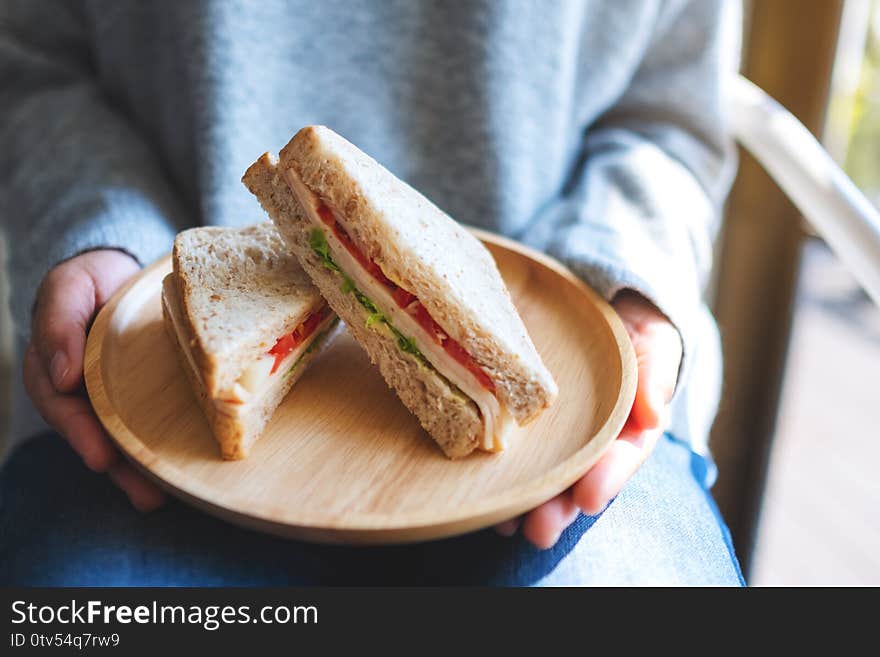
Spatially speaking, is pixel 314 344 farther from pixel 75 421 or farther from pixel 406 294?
pixel 75 421

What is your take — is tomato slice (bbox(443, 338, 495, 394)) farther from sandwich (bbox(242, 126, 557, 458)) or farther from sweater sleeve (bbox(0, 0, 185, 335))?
sweater sleeve (bbox(0, 0, 185, 335))

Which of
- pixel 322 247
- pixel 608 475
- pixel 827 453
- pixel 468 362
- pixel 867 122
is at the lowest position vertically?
pixel 827 453

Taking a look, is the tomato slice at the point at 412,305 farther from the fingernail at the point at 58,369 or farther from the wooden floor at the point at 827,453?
the wooden floor at the point at 827,453

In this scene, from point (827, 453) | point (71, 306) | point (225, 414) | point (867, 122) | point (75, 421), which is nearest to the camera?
point (225, 414)

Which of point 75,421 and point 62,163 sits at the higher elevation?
point 62,163

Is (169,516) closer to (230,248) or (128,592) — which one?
(128,592)

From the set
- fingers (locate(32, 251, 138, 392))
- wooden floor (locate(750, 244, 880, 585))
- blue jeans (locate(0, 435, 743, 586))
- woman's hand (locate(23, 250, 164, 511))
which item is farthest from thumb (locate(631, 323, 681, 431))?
wooden floor (locate(750, 244, 880, 585))

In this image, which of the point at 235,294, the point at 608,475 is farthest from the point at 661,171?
the point at 235,294

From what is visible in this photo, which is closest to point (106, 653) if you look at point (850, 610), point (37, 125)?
point (850, 610)
